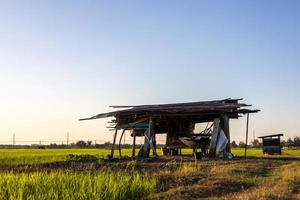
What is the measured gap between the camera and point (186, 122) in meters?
28.5

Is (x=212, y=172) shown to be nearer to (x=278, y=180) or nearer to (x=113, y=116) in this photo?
(x=278, y=180)

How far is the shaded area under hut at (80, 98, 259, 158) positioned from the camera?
2483 cm

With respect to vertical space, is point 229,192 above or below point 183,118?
below

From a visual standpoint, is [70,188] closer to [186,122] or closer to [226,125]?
[226,125]

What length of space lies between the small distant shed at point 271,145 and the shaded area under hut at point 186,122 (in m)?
16.3

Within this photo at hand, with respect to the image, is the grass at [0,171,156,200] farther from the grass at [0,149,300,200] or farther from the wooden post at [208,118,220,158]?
the wooden post at [208,118,220,158]

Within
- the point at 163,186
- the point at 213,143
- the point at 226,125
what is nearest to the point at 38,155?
the point at 213,143

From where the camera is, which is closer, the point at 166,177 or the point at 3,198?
the point at 3,198

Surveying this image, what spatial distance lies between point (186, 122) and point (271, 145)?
1714 cm

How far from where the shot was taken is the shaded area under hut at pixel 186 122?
24828 mm

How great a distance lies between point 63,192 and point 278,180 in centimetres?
611

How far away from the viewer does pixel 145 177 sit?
1457 centimetres

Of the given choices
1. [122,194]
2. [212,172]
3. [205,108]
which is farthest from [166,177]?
[205,108]

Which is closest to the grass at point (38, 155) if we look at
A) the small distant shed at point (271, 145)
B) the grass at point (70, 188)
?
the small distant shed at point (271, 145)
